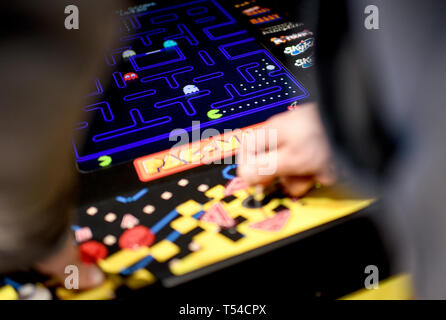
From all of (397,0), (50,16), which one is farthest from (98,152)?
(397,0)

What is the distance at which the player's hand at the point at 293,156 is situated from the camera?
2.30 feet

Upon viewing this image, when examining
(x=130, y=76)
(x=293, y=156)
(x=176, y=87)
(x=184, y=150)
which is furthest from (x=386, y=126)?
(x=130, y=76)

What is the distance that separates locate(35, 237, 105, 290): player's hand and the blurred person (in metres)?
0.28

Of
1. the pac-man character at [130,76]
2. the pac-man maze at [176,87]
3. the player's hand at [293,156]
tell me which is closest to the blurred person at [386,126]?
the player's hand at [293,156]

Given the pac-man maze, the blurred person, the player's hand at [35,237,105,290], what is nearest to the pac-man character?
the pac-man maze

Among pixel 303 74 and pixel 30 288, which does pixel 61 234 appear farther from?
pixel 303 74

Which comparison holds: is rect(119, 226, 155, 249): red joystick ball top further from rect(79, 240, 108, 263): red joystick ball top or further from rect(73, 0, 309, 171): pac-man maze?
rect(73, 0, 309, 171): pac-man maze

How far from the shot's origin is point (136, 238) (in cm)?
64

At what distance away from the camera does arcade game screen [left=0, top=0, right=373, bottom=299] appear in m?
0.62

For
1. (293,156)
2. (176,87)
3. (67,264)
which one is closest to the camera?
(67,264)

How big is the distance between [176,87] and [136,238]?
407 mm

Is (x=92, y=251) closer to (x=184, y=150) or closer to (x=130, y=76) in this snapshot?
(x=184, y=150)

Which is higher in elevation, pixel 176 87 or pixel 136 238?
pixel 176 87

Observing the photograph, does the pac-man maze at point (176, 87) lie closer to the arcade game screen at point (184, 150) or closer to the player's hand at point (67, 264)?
the arcade game screen at point (184, 150)
